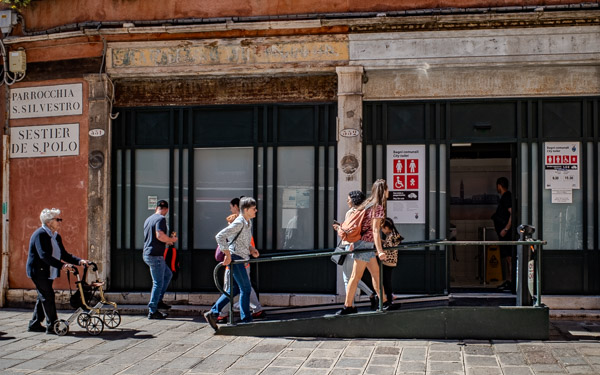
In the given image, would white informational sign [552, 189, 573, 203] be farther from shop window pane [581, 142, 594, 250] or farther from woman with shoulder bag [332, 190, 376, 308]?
woman with shoulder bag [332, 190, 376, 308]

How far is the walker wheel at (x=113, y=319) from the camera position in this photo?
9523 mm

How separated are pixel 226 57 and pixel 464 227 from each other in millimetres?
5835

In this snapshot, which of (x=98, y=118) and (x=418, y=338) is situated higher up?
(x=98, y=118)

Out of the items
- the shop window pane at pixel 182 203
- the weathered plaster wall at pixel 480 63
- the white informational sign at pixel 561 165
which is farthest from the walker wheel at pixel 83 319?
the white informational sign at pixel 561 165

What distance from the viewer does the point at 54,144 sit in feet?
38.3

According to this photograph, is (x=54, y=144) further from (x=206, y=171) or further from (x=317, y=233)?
(x=317, y=233)

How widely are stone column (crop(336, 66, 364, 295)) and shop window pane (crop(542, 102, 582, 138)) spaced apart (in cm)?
290

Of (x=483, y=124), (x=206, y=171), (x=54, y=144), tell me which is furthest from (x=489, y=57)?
(x=54, y=144)

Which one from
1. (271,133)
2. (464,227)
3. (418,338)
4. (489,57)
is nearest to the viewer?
(418,338)

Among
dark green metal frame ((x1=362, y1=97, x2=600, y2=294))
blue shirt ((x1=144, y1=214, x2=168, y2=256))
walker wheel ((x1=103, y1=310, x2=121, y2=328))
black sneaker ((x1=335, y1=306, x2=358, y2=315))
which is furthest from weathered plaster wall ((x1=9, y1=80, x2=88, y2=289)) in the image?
black sneaker ((x1=335, y1=306, x2=358, y2=315))

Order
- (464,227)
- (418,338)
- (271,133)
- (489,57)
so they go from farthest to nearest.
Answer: (464,227) → (271,133) → (489,57) → (418,338)

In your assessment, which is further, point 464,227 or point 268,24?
point 464,227

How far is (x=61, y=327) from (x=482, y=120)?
6.96 m

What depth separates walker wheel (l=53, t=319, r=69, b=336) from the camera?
9.02 m
